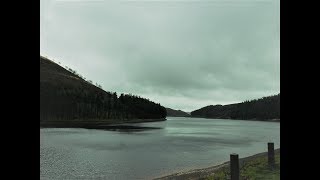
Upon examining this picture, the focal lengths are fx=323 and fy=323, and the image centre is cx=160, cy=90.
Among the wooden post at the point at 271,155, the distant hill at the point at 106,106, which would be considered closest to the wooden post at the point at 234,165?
the wooden post at the point at 271,155

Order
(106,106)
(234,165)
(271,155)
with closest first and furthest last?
(234,165) → (271,155) → (106,106)

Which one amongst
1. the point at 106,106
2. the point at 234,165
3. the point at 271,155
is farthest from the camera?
the point at 106,106

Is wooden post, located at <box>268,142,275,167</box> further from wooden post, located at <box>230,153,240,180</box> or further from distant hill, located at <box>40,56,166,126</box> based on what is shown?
distant hill, located at <box>40,56,166,126</box>

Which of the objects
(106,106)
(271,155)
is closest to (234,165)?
(271,155)

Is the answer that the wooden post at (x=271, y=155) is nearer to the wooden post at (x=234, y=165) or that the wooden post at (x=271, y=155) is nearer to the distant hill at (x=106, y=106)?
the wooden post at (x=234, y=165)

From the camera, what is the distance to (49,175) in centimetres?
1536

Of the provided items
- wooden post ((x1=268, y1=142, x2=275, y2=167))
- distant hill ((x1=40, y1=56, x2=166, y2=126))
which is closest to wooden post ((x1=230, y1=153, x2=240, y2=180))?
wooden post ((x1=268, y1=142, x2=275, y2=167))

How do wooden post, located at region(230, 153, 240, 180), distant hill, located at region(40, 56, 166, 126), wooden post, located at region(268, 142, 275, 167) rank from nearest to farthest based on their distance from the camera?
1. wooden post, located at region(230, 153, 240, 180)
2. wooden post, located at region(268, 142, 275, 167)
3. distant hill, located at region(40, 56, 166, 126)

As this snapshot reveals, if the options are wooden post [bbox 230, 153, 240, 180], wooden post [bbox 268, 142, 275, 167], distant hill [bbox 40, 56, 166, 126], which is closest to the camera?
wooden post [bbox 230, 153, 240, 180]

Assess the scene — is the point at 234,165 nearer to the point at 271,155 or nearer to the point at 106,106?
the point at 271,155
